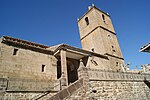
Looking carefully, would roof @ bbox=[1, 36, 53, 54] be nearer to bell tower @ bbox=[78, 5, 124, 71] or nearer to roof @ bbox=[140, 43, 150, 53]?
roof @ bbox=[140, 43, 150, 53]

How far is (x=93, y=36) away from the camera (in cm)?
2314

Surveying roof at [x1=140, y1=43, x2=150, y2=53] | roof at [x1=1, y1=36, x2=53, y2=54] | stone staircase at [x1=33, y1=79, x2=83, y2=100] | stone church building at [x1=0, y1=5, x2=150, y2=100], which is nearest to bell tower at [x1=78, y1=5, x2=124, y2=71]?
stone church building at [x1=0, y1=5, x2=150, y2=100]

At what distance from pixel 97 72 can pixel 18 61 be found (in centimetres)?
758

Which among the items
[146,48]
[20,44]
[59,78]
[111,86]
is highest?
[20,44]

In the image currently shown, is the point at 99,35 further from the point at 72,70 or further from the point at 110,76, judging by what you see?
the point at 110,76

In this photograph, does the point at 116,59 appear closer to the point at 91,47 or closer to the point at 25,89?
the point at 91,47

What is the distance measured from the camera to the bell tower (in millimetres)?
21023

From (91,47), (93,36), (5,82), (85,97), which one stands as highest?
(93,36)

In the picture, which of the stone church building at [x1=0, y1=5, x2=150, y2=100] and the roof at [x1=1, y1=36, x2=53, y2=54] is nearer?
the stone church building at [x1=0, y1=5, x2=150, y2=100]

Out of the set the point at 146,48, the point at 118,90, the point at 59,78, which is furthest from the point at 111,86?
the point at 59,78

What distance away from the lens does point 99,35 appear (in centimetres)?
2175

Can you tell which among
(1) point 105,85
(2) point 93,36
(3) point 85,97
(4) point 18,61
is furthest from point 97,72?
(2) point 93,36

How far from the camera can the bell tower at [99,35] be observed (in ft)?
69.0

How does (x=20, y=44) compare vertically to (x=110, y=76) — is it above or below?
above
